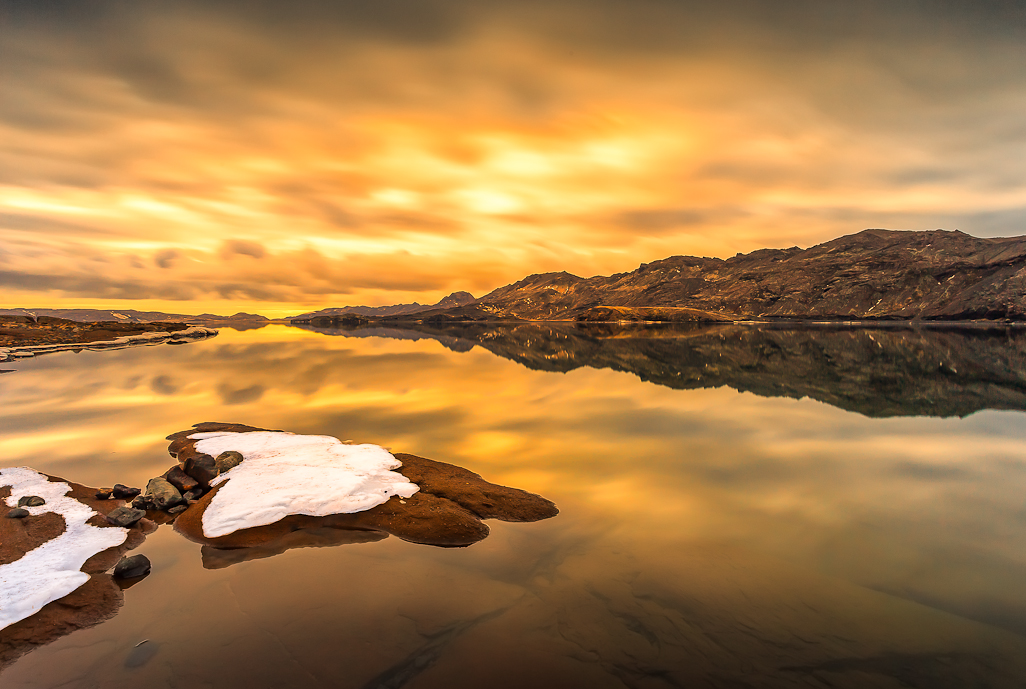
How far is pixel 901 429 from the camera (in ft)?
82.8

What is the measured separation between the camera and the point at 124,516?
1342 centimetres

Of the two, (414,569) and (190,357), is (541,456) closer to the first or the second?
(414,569)

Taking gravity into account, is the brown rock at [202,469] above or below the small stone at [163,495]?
above

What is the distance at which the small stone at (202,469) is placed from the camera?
16.6 meters

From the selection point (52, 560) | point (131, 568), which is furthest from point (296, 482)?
point (52, 560)

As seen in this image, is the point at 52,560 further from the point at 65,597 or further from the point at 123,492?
the point at 123,492

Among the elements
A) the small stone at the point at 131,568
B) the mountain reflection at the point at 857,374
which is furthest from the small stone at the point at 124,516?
the mountain reflection at the point at 857,374

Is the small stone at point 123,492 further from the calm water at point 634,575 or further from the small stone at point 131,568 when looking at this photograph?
the small stone at point 131,568

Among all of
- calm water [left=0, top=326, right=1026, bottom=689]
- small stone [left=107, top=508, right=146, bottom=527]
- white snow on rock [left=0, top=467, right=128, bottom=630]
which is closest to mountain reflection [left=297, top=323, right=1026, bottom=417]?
calm water [left=0, top=326, right=1026, bottom=689]

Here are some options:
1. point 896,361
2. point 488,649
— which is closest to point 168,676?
point 488,649

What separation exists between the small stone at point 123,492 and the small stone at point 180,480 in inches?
39.6

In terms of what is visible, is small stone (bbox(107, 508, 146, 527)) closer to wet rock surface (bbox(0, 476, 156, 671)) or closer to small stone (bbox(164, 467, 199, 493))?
wet rock surface (bbox(0, 476, 156, 671))

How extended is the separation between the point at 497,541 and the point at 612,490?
5769mm

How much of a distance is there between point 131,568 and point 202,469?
6.51 m
